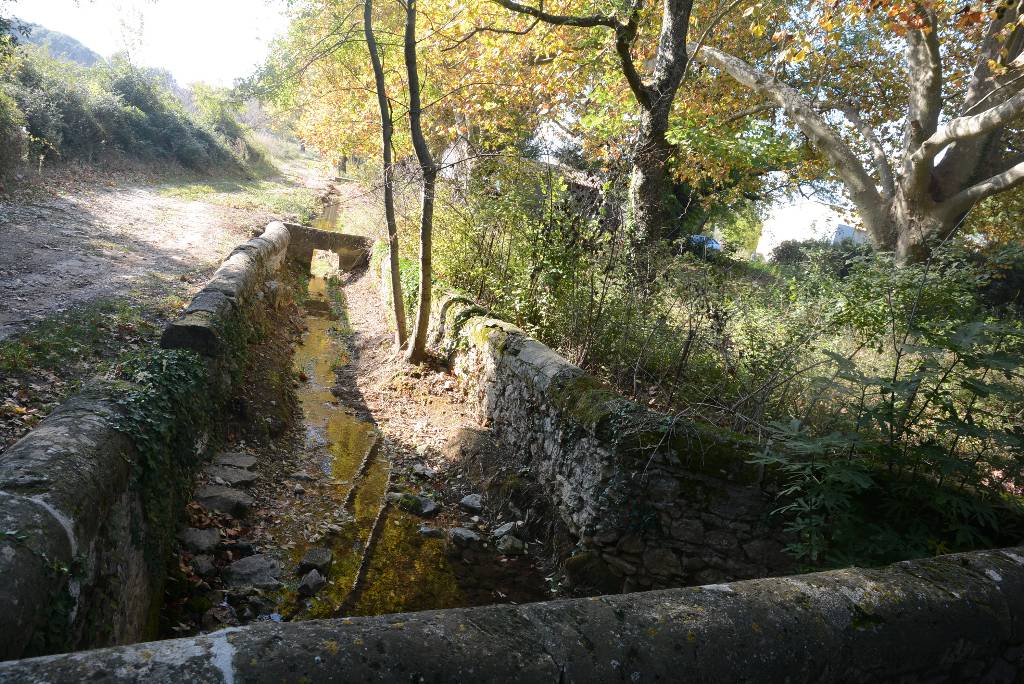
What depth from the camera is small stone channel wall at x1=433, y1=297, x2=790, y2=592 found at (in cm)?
397

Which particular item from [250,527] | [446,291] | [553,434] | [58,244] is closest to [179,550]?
[250,527]

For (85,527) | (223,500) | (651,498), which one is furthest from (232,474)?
(651,498)

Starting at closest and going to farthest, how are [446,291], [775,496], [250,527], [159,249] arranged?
[775,496], [250,527], [446,291], [159,249]

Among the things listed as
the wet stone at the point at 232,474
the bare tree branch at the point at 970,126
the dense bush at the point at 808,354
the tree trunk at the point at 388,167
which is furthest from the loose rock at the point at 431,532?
the bare tree branch at the point at 970,126

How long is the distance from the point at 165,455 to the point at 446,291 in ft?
18.0

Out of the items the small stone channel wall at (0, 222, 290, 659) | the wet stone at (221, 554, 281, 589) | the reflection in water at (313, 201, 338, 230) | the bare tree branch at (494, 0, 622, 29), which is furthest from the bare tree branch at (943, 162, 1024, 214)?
the reflection in water at (313, 201, 338, 230)

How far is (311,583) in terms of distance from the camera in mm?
4047

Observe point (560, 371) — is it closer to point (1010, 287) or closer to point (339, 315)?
point (339, 315)

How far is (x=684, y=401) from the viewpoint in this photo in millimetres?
5199

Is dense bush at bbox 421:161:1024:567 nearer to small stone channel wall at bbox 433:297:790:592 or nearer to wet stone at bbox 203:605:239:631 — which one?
small stone channel wall at bbox 433:297:790:592

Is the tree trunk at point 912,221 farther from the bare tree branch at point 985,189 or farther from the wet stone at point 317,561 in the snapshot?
the wet stone at point 317,561

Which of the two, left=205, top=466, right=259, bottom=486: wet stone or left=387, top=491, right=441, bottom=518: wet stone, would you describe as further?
left=387, top=491, right=441, bottom=518: wet stone

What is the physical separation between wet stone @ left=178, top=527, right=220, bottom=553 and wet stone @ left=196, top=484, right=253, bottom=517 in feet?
1.29

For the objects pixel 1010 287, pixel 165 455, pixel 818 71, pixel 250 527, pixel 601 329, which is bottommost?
pixel 250 527
